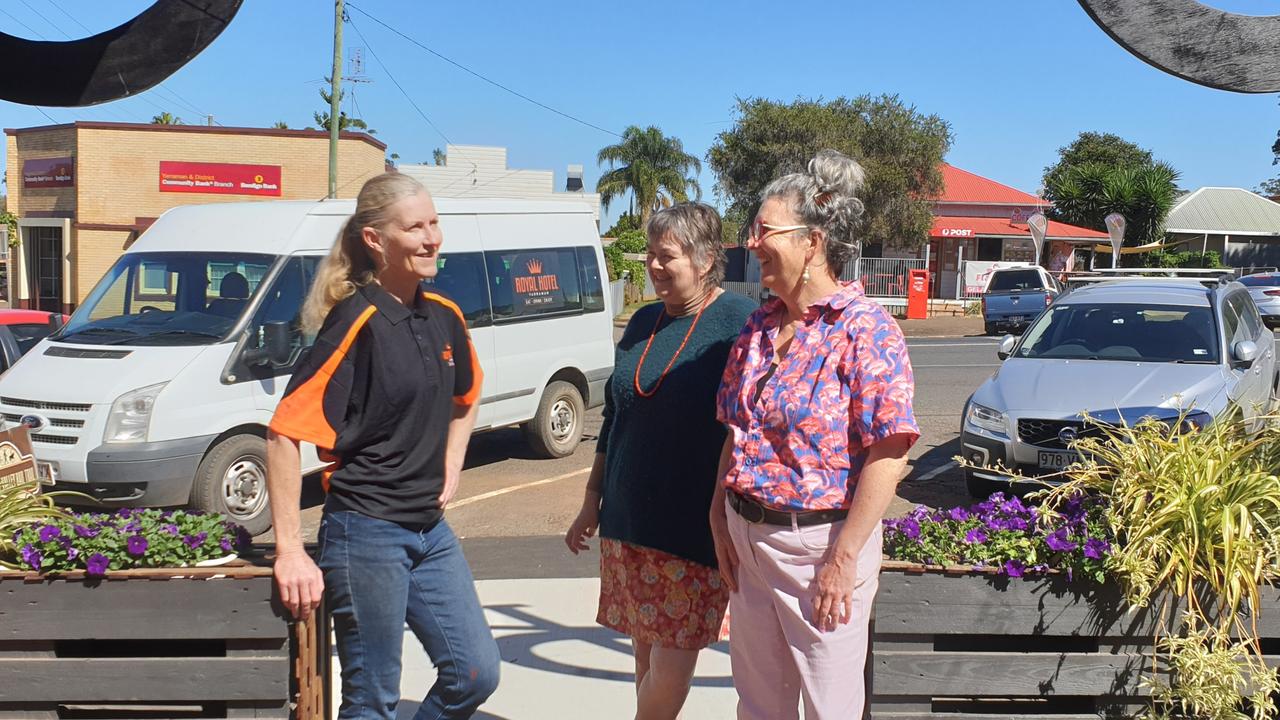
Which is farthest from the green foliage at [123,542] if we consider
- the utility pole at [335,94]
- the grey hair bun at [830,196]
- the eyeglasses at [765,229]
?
the utility pole at [335,94]

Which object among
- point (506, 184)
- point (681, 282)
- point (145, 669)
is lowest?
point (145, 669)

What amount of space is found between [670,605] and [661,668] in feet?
0.64

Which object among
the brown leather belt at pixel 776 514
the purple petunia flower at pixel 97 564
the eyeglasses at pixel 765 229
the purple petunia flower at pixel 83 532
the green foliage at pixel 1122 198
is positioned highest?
the green foliage at pixel 1122 198

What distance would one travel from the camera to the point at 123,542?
3238 millimetres

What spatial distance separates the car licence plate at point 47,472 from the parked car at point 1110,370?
6.23 metres

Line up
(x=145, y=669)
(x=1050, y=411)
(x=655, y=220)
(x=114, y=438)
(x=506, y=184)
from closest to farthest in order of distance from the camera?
(x=145, y=669) → (x=655, y=220) → (x=114, y=438) → (x=1050, y=411) → (x=506, y=184)

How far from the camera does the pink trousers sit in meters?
2.77

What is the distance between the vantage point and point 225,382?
7.62m

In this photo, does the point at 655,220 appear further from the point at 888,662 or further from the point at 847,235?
the point at 888,662

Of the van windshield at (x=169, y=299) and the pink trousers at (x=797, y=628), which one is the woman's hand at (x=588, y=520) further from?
the van windshield at (x=169, y=299)

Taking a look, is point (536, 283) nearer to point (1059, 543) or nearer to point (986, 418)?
point (986, 418)

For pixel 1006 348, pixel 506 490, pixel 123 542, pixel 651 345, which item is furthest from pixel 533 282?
pixel 123 542

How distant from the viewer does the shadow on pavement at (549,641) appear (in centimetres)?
473

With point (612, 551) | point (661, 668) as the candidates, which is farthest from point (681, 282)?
point (661, 668)
